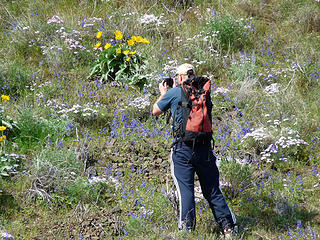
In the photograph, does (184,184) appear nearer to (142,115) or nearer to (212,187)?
(212,187)

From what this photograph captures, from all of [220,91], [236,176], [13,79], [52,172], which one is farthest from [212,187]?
[13,79]

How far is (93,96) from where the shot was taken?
27.6 ft

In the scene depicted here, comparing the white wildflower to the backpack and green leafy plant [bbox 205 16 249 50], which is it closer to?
green leafy plant [bbox 205 16 249 50]

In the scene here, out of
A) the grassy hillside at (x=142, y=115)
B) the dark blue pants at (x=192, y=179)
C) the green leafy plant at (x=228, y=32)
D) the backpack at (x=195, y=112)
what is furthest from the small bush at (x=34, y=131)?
the green leafy plant at (x=228, y=32)

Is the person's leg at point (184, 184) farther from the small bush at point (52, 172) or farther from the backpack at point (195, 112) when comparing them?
the small bush at point (52, 172)

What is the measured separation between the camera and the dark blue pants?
5051 mm

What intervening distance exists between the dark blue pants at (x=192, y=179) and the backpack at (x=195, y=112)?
13 cm

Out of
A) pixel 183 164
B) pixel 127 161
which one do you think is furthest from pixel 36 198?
pixel 183 164

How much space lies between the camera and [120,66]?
29.0 ft

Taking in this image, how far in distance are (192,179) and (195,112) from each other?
775 millimetres

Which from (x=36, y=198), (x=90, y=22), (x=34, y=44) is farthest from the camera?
(x=90, y=22)

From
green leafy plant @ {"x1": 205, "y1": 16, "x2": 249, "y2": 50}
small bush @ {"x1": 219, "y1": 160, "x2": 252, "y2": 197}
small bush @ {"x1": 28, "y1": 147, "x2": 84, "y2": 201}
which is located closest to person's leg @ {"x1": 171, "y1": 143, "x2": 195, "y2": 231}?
small bush @ {"x1": 219, "y1": 160, "x2": 252, "y2": 197}

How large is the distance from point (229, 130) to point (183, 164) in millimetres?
2699

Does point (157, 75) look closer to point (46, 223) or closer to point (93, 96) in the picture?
point (93, 96)
